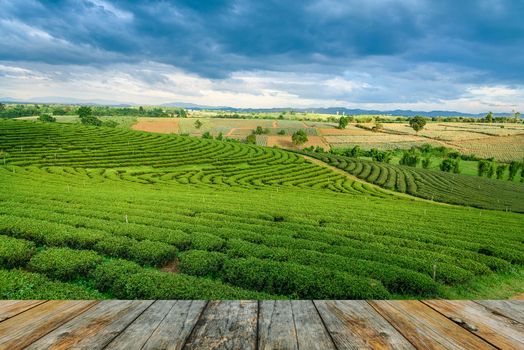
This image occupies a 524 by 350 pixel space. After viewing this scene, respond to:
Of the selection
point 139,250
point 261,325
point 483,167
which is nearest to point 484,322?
point 261,325

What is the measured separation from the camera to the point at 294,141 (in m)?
113

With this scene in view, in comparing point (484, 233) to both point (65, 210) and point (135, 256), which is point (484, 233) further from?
point (65, 210)

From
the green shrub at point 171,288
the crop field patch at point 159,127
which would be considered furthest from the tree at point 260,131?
the green shrub at point 171,288

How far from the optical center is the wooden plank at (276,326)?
2.00m

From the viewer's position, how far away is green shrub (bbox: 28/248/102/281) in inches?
358

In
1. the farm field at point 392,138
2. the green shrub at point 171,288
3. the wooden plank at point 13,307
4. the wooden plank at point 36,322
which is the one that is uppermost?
the wooden plank at point 36,322

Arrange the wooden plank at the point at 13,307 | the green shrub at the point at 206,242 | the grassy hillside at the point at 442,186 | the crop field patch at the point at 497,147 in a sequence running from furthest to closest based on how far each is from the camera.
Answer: the crop field patch at the point at 497,147 → the grassy hillside at the point at 442,186 → the green shrub at the point at 206,242 → the wooden plank at the point at 13,307

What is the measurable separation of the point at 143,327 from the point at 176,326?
234 mm

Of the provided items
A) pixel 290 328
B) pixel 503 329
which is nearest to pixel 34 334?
pixel 290 328

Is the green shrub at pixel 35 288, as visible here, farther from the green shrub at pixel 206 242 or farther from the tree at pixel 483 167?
the tree at pixel 483 167

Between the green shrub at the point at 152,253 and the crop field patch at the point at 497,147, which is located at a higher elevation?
the green shrub at the point at 152,253

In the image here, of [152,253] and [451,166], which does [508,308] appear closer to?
[152,253]

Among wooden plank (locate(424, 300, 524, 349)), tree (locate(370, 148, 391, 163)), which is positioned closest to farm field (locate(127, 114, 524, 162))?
Result: tree (locate(370, 148, 391, 163))

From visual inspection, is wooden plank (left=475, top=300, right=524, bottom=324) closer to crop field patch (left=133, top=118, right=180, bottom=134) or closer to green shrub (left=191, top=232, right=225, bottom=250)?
green shrub (left=191, top=232, right=225, bottom=250)
